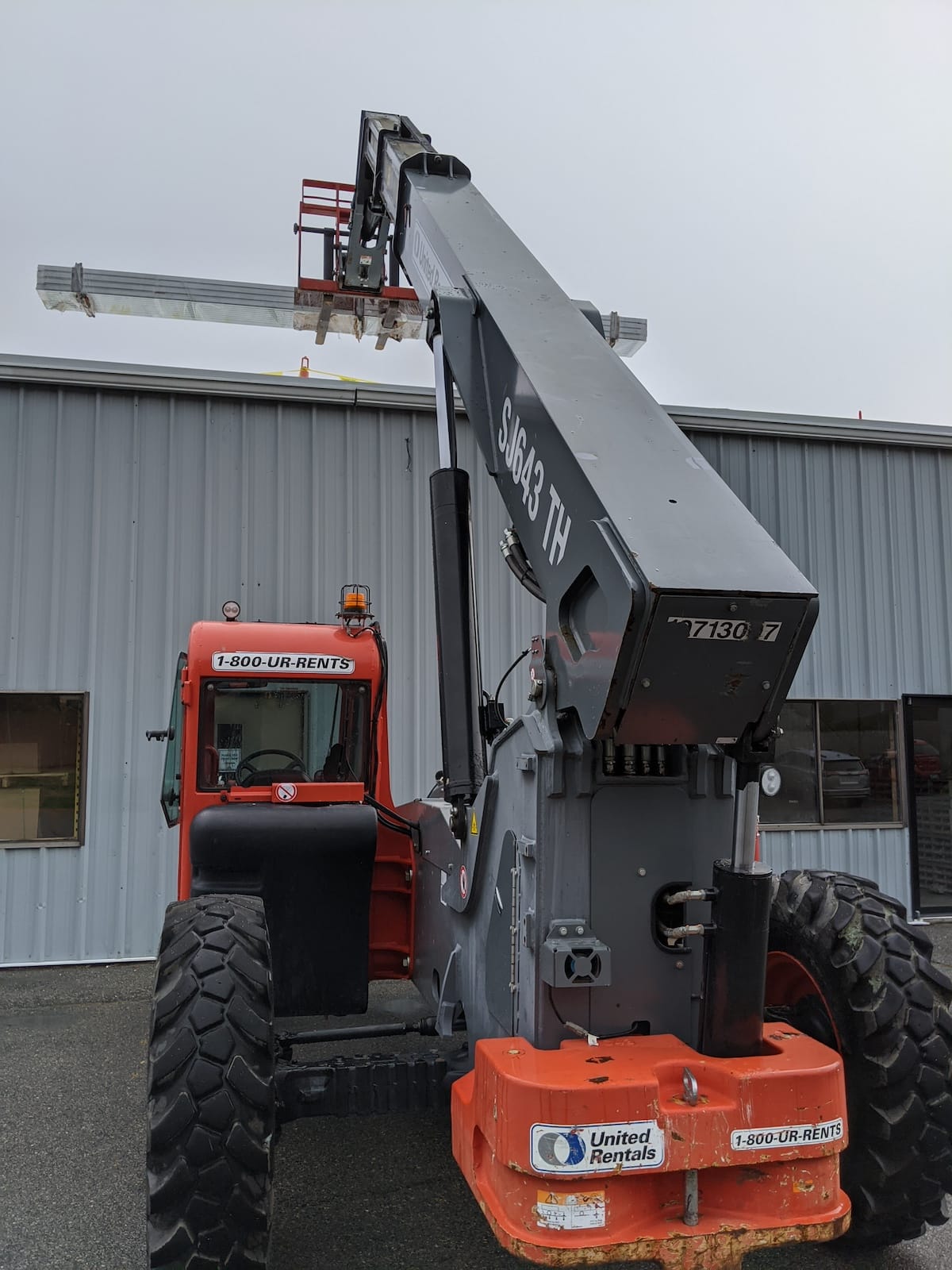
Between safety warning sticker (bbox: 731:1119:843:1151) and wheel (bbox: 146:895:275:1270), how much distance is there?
52.1 inches

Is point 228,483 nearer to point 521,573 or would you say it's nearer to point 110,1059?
point 110,1059

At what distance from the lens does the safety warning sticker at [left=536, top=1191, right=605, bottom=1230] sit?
251cm

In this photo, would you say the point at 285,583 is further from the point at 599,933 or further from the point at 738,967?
the point at 738,967

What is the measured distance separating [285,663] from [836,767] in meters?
7.32

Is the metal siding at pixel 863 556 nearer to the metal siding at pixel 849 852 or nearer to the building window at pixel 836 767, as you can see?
the metal siding at pixel 849 852

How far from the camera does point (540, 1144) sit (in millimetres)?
2521

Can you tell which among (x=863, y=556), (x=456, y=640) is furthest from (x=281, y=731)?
(x=863, y=556)

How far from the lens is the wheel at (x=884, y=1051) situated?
3109mm

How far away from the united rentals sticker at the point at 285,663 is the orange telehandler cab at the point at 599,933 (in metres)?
1.00

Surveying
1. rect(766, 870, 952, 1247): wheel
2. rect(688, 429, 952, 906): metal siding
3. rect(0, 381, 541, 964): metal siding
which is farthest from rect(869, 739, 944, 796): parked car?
rect(766, 870, 952, 1247): wheel

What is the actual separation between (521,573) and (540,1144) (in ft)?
5.81

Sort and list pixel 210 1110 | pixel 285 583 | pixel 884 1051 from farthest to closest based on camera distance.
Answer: pixel 285 583, pixel 884 1051, pixel 210 1110

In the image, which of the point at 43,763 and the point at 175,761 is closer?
the point at 175,761

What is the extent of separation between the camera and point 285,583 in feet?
31.0
